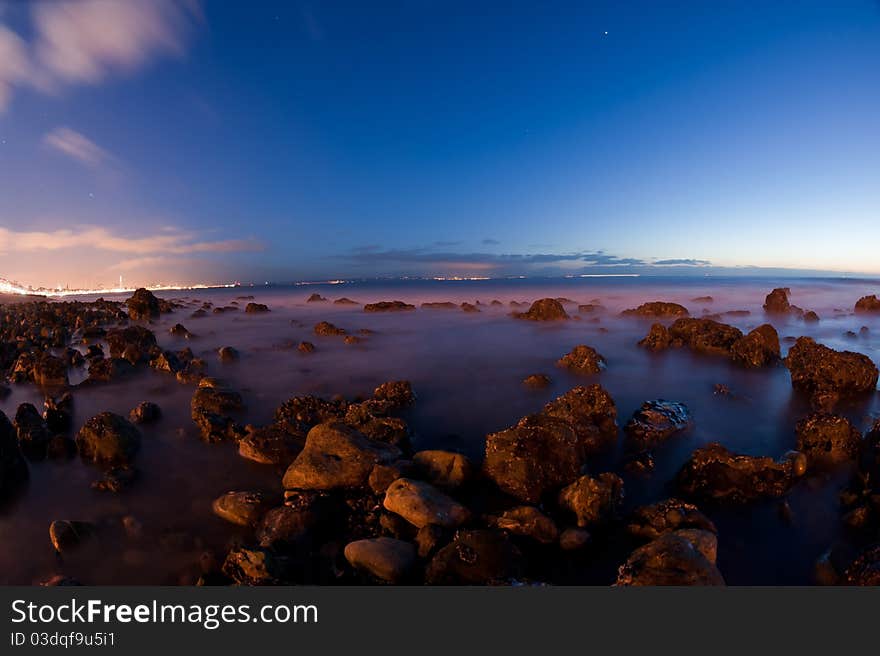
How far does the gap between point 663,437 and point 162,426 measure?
10397mm

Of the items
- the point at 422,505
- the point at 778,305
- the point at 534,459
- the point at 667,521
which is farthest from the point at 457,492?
the point at 778,305

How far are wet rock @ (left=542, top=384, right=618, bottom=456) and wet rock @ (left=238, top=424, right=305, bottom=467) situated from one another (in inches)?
180

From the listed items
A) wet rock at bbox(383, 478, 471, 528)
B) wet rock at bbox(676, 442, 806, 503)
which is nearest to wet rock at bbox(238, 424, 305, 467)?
wet rock at bbox(383, 478, 471, 528)

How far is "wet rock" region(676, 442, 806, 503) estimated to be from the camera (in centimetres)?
544

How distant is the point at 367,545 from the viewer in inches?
164

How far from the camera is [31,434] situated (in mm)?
6754

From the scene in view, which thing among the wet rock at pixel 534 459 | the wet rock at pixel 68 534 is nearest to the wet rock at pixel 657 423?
the wet rock at pixel 534 459

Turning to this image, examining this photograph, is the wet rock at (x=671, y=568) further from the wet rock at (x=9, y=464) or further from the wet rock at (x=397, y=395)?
the wet rock at (x=9, y=464)

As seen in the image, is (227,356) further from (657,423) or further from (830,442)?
(830,442)

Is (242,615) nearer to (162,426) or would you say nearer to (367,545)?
(367,545)

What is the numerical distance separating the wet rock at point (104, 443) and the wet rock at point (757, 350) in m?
17.8

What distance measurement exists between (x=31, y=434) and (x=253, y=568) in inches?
246

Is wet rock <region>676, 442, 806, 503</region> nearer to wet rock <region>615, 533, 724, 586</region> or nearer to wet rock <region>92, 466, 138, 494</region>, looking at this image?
wet rock <region>615, 533, 724, 586</region>

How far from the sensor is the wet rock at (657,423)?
7.44 meters
